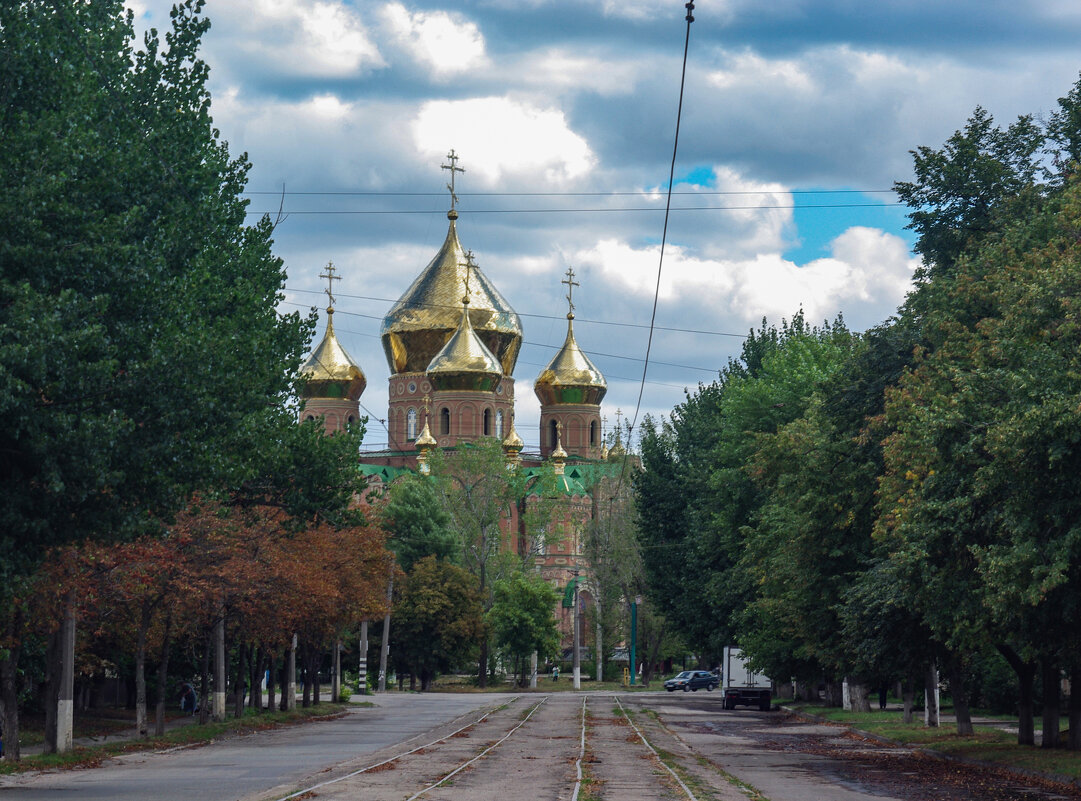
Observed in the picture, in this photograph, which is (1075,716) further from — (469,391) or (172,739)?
(469,391)

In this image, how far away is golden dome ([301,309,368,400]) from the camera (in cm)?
10250

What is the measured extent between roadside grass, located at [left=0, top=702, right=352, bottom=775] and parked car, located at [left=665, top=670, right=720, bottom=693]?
92.6 feet

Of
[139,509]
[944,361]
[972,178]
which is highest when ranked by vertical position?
[972,178]

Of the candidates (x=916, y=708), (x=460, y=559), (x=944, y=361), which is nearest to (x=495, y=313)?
(x=460, y=559)

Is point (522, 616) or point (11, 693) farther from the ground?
point (522, 616)

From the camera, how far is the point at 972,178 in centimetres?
3225

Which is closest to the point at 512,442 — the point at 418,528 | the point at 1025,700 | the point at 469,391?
the point at 469,391

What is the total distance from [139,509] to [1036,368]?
11.9 m

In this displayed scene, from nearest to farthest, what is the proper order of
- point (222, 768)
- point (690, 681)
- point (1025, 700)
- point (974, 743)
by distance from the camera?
point (222, 768) < point (1025, 700) < point (974, 743) < point (690, 681)

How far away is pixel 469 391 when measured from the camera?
3812 inches

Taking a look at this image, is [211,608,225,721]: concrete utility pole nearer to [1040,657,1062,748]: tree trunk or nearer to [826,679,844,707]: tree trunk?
[1040,657,1062,748]: tree trunk

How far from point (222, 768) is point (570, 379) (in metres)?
82.7

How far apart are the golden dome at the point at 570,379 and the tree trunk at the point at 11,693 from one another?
7994cm

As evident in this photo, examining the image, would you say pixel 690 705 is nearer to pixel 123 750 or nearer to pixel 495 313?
pixel 123 750
